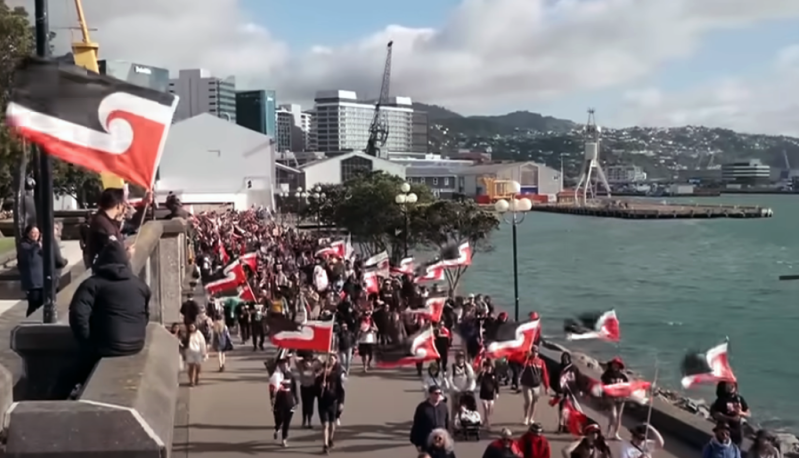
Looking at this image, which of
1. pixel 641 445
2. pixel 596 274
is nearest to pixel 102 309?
pixel 641 445

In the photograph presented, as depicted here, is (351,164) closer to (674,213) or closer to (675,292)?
(674,213)

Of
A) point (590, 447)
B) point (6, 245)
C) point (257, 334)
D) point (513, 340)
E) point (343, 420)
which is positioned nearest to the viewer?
point (590, 447)

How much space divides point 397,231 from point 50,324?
4639 cm

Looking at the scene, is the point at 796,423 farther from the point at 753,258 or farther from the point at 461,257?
the point at 753,258

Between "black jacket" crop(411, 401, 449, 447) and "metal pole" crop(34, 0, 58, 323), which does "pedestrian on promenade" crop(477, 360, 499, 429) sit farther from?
"metal pole" crop(34, 0, 58, 323)

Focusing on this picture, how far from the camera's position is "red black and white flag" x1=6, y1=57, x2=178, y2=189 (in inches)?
200

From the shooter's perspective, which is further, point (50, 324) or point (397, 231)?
point (397, 231)

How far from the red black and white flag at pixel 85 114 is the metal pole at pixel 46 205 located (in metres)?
0.94

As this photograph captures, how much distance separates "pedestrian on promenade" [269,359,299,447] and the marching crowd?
0.02 meters

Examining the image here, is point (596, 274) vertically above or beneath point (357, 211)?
beneath

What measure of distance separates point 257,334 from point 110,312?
18472 mm

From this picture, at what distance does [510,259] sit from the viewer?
86438 mm

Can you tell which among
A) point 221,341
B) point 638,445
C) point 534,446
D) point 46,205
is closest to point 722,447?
point 638,445

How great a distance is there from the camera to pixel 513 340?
52.7ft
